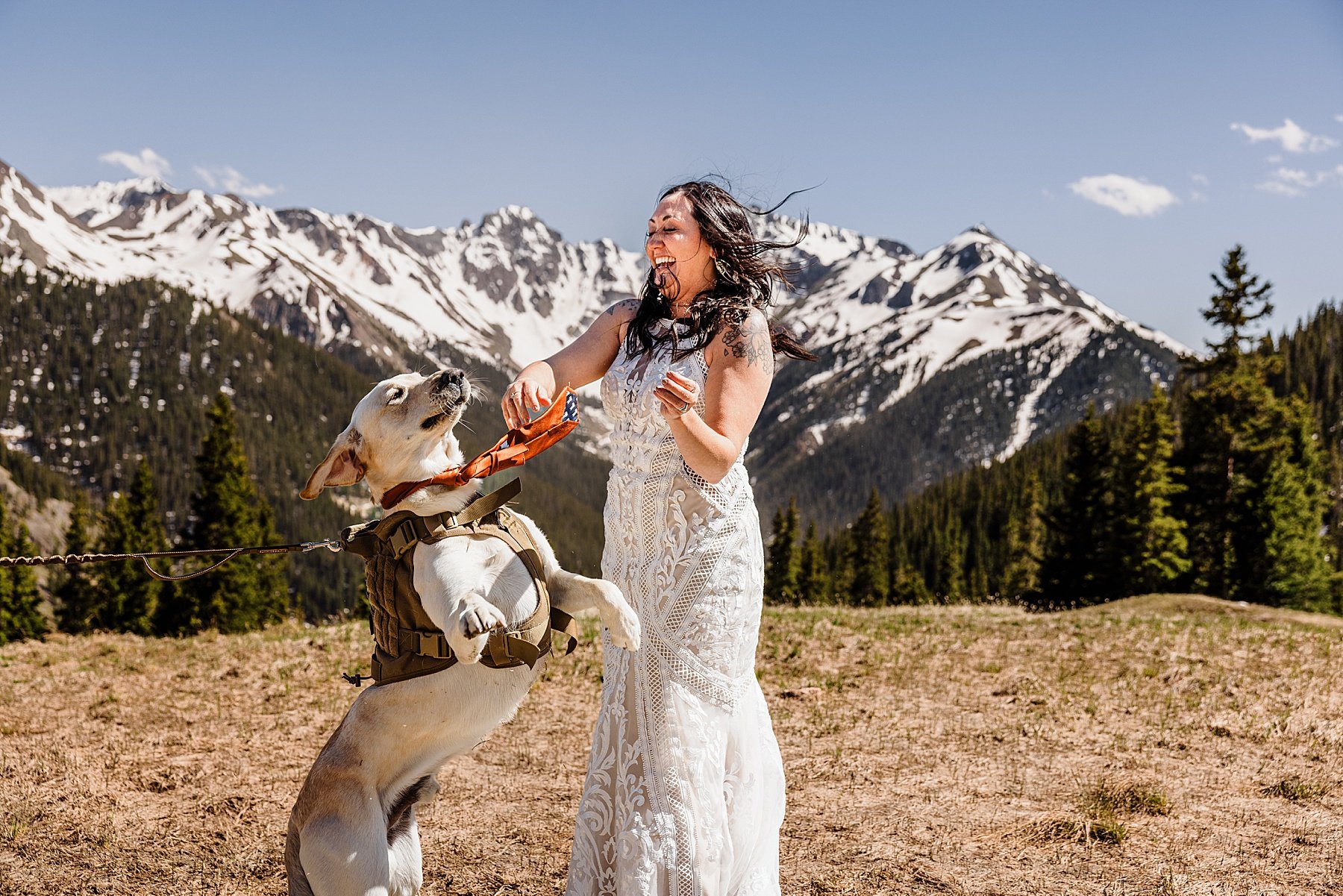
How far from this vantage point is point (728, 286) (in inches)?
171

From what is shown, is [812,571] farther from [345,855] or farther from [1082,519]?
[345,855]

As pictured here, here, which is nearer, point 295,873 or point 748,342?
point 295,873

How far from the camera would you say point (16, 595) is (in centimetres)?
5203

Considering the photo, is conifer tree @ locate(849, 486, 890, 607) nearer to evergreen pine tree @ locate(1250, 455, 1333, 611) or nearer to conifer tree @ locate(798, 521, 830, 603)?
conifer tree @ locate(798, 521, 830, 603)

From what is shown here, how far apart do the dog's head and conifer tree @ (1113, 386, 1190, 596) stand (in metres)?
44.0

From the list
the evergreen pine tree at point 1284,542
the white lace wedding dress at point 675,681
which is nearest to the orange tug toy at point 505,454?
the white lace wedding dress at point 675,681

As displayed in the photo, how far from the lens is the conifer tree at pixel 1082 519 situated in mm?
48719

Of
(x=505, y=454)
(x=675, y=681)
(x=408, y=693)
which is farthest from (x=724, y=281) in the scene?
(x=408, y=693)

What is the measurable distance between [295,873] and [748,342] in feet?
9.40

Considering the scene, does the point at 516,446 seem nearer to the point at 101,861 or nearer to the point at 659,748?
the point at 659,748

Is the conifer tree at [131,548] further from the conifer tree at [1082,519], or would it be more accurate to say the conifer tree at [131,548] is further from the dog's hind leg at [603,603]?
the dog's hind leg at [603,603]

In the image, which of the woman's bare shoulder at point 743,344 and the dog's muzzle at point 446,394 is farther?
the woman's bare shoulder at point 743,344

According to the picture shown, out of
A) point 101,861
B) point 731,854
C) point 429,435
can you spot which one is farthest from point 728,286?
point 101,861

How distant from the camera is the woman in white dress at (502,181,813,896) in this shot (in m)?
4.21
